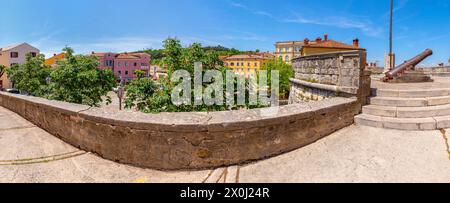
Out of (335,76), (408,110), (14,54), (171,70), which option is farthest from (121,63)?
(408,110)

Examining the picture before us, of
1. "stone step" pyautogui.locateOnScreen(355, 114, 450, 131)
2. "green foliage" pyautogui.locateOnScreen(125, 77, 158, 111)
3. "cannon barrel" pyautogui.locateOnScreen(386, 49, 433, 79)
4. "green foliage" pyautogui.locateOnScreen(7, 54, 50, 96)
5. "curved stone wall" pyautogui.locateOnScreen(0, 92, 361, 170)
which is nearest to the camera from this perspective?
"curved stone wall" pyautogui.locateOnScreen(0, 92, 361, 170)

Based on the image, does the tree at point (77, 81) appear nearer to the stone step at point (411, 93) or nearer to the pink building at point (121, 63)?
the stone step at point (411, 93)

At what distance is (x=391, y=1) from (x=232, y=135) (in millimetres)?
23127

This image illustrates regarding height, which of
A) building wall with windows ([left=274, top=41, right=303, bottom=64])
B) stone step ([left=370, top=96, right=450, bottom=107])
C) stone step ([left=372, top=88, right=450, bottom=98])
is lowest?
stone step ([left=370, top=96, right=450, bottom=107])

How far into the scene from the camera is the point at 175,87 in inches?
271

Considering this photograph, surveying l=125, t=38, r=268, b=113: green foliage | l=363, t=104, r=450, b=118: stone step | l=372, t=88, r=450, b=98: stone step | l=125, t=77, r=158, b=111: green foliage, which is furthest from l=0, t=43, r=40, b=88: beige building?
l=363, t=104, r=450, b=118: stone step

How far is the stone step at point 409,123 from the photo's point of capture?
429 cm

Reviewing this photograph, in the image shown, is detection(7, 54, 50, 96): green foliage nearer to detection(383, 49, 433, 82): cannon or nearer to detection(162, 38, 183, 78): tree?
detection(162, 38, 183, 78): tree

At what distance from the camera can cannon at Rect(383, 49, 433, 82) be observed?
9258 millimetres

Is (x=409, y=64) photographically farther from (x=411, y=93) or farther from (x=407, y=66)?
(x=411, y=93)

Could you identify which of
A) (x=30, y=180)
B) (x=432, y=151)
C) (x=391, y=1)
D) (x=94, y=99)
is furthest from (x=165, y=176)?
(x=391, y=1)

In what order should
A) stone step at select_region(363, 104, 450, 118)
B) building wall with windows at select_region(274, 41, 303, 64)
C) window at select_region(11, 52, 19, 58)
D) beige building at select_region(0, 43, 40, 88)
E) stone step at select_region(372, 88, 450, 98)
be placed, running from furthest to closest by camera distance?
building wall with windows at select_region(274, 41, 303, 64) → window at select_region(11, 52, 19, 58) → beige building at select_region(0, 43, 40, 88) → stone step at select_region(372, 88, 450, 98) → stone step at select_region(363, 104, 450, 118)

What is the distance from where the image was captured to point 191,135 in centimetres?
308
